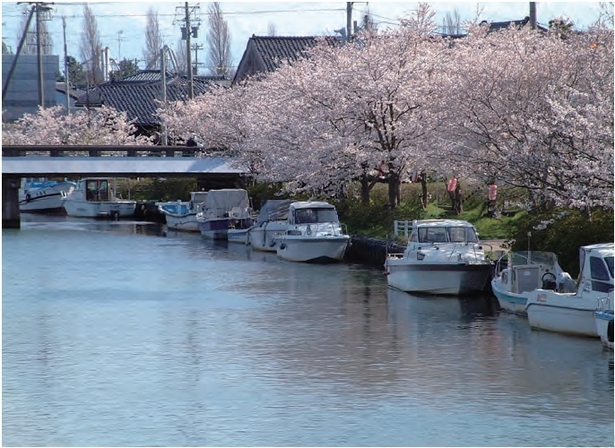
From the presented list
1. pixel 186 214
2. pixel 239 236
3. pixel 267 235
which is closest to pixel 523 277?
pixel 267 235

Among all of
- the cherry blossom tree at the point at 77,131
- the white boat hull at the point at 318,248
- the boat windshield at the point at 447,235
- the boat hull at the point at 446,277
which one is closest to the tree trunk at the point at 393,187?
the white boat hull at the point at 318,248

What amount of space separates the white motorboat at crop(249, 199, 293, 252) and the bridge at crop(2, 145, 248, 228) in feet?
42.0

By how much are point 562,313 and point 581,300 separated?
816 mm

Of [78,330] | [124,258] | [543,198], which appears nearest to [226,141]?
[124,258]

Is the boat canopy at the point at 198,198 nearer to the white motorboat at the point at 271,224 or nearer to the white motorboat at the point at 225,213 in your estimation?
the white motorboat at the point at 225,213

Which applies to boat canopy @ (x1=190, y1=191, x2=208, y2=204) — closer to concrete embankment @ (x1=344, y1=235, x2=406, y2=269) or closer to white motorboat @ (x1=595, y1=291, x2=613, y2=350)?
Result: concrete embankment @ (x1=344, y1=235, x2=406, y2=269)

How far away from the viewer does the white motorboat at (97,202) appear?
247ft

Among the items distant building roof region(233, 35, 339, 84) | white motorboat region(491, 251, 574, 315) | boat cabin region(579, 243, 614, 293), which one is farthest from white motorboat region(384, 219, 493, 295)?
distant building roof region(233, 35, 339, 84)

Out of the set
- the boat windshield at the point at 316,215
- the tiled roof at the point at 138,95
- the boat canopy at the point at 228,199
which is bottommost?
the boat windshield at the point at 316,215

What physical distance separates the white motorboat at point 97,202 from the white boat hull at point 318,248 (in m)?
33.9

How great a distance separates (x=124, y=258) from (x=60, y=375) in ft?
76.8

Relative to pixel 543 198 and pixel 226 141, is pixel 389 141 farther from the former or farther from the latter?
pixel 226 141

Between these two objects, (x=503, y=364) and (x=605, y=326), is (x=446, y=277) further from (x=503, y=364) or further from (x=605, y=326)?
(x=605, y=326)

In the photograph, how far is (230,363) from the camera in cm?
2323
